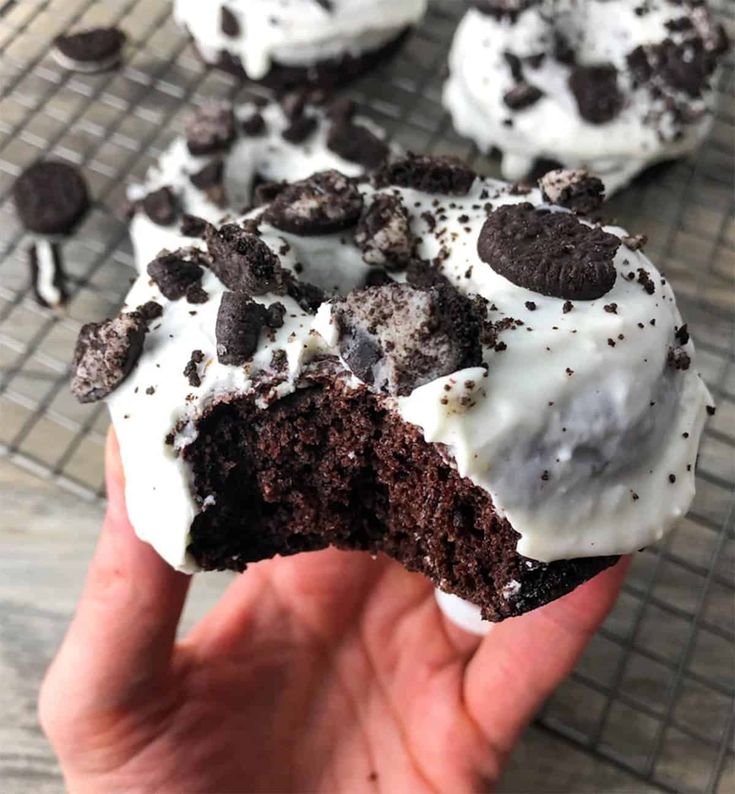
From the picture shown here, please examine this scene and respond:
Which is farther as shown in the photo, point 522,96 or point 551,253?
point 522,96

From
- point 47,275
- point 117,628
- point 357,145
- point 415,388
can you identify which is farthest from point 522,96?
point 117,628

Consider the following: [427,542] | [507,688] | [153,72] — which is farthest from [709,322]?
[153,72]

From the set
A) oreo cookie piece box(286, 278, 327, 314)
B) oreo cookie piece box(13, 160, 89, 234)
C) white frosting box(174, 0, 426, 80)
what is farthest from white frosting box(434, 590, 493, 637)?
white frosting box(174, 0, 426, 80)

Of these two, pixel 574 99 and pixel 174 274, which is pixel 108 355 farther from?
pixel 574 99

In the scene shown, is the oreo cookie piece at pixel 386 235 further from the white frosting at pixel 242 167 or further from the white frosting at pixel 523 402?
the white frosting at pixel 242 167

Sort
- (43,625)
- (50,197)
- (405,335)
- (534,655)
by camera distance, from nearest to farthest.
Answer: (405,335) < (534,655) < (43,625) < (50,197)

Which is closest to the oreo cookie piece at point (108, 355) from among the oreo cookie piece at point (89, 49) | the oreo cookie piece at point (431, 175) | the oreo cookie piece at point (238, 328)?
the oreo cookie piece at point (238, 328)
